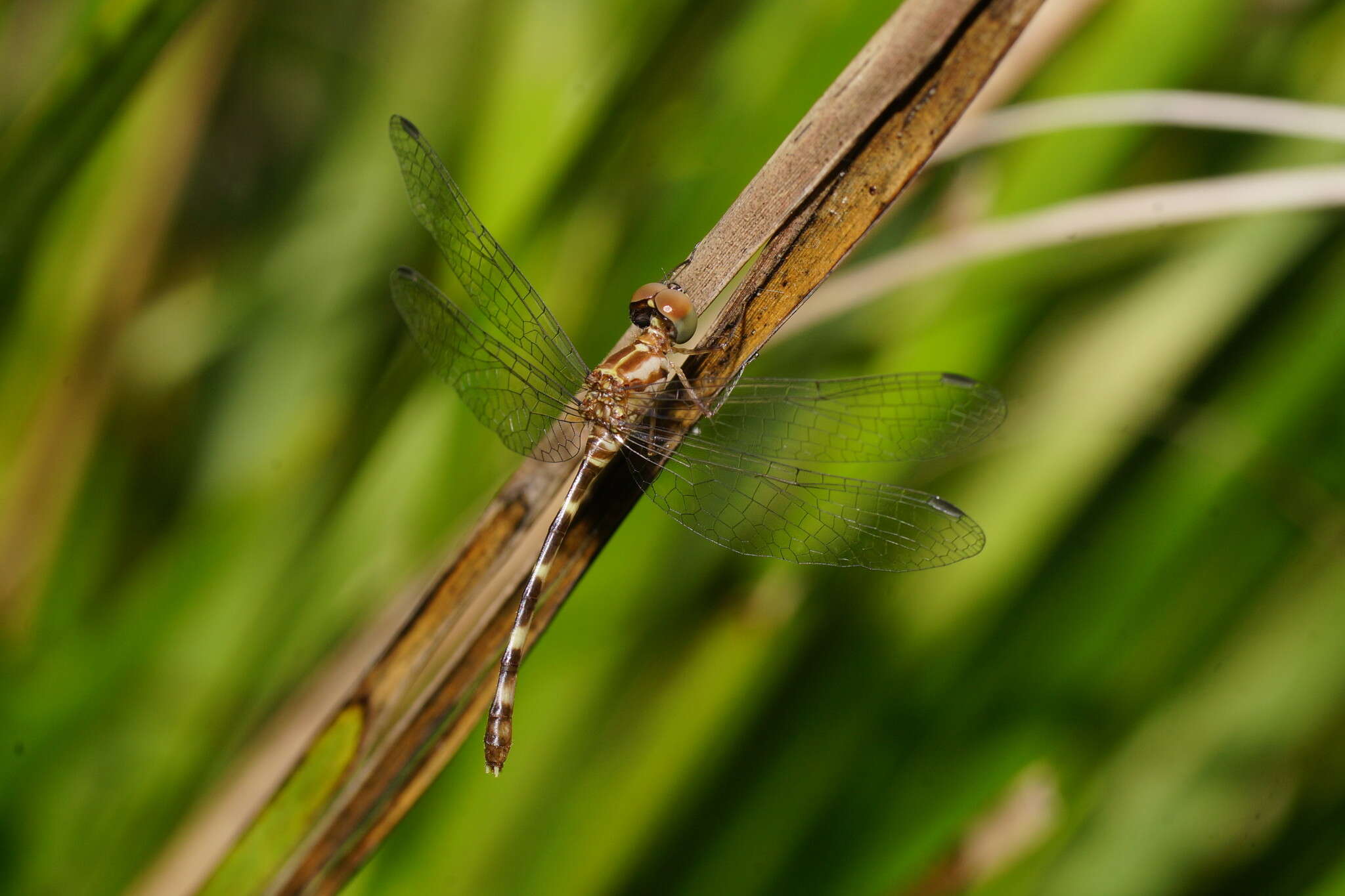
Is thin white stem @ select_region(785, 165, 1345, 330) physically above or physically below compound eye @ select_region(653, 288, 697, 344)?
above

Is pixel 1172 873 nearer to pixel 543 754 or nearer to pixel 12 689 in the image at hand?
pixel 543 754

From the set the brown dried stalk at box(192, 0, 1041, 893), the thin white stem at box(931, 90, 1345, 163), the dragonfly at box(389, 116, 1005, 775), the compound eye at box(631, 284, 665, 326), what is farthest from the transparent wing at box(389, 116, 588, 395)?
the thin white stem at box(931, 90, 1345, 163)

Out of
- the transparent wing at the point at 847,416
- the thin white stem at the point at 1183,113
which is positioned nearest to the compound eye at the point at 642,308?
the transparent wing at the point at 847,416

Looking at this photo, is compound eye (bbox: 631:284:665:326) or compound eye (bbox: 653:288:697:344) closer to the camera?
compound eye (bbox: 653:288:697:344)

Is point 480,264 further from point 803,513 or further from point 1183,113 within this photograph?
point 1183,113

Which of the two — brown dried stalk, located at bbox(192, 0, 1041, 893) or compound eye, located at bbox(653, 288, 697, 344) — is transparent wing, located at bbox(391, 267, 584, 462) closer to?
compound eye, located at bbox(653, 288, 697, 344)

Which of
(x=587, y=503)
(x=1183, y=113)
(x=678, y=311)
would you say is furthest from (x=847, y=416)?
(x=1183, y=113)

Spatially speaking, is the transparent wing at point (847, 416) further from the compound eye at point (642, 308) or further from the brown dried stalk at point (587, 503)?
the brown dried stalk at point (587, 503)
